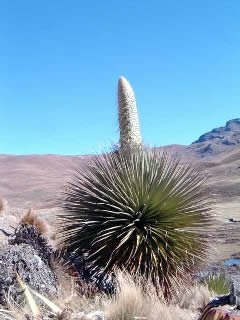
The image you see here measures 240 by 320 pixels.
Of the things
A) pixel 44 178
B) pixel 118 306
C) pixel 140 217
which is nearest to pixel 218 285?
pixel 140 217

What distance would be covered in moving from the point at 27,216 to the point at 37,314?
9.17 meters

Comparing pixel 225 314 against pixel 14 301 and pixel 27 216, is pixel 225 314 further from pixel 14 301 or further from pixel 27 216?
pixel 27 216

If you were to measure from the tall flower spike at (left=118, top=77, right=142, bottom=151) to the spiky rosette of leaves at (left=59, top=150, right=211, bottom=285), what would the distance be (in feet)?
1.43

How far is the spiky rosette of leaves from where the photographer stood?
797cm

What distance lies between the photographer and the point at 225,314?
4.45m

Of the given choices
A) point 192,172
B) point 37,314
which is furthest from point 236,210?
point 37,314

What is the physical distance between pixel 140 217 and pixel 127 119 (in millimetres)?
2052

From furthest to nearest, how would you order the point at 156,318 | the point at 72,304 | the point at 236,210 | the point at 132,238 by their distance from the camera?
the point at 236,210
the point at 132,238
the point at 72,304
the point at 156,318

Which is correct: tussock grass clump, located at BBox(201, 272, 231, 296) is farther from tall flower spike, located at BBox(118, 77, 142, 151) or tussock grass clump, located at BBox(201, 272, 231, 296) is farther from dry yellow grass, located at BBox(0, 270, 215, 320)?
tall flower spike, located at BBox(118, 77, 142, 151)

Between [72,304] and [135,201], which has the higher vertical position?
[135,201]

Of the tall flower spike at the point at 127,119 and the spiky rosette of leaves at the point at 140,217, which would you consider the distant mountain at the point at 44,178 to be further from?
the spiky rosette of leaves at the point at 140,217

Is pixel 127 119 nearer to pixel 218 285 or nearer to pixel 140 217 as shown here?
pixel 140 217

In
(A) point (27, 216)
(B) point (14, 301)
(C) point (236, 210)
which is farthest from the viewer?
(C) point (236, 210)

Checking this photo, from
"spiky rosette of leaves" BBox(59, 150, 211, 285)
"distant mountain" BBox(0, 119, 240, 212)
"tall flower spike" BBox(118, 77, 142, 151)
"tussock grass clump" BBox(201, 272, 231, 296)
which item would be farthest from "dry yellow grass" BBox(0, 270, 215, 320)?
"distant mountain" BBox(0, 119, 240, 212)
